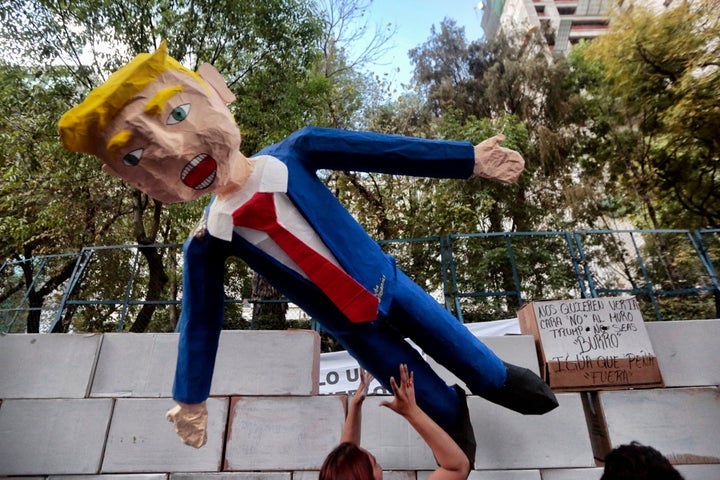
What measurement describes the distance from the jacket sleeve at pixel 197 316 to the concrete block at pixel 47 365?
1.66 meters

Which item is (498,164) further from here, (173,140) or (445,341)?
(173,140)

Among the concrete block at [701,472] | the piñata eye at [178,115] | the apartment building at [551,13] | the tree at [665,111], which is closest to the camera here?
the piñata eye at [178,115]

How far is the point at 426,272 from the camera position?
247 inches

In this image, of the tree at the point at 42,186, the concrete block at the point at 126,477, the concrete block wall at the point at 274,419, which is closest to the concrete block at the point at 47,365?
the concrete block wall at the point at 274,419

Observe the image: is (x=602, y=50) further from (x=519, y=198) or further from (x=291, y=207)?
(x=291, y=207)

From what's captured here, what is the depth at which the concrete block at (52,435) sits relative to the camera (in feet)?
9.35

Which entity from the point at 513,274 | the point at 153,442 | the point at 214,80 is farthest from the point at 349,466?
the point at 513,274

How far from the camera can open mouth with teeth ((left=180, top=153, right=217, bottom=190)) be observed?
5.27 feet

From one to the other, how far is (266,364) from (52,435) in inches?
52.7

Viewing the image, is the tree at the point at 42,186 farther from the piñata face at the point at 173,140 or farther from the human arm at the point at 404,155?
the human arm at the point at 404,155

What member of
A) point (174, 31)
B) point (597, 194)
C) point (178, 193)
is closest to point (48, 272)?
point (174, 31)

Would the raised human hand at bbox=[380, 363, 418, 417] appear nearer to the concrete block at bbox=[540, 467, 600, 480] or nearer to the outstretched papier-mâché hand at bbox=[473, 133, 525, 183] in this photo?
the outstretched papier-mâché hand at bbox=[473, 133, 525, 183]

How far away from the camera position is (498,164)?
5.98 ft

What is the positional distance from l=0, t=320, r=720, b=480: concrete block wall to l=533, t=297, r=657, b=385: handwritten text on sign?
0.12 metres
